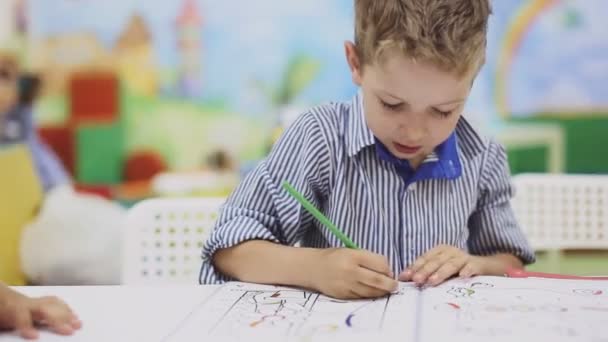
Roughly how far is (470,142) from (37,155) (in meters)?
1.89

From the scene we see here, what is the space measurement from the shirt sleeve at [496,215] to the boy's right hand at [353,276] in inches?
12.3

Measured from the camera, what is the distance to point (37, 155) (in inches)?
102

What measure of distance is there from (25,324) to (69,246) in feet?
5.40

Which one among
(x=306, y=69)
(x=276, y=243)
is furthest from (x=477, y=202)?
(x=306, y=69)

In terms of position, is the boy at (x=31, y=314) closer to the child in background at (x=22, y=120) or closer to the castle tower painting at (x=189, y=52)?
the child in background at (x=22, y=120)

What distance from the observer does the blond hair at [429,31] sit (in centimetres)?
84

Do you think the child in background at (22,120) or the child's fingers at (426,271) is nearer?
the child's fingers at (426,271)

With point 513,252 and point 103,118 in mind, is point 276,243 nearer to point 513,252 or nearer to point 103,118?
point 513,252

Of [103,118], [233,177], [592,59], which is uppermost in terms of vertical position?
[592,59]

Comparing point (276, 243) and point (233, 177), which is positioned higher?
point (276, 243)

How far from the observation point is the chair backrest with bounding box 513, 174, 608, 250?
133 centimetres

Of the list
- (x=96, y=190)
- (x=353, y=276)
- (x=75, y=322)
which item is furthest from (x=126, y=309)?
(x=96, y=190)

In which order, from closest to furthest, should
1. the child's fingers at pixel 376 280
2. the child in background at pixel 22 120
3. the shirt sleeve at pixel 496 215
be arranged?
the child's fingers at pixel 376 280
the shirt sleeve at pixel 496 215
the child in background at pixel 22 120

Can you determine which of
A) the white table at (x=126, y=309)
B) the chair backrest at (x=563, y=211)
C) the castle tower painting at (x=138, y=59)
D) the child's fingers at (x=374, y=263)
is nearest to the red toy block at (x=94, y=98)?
the castle tower painting at (x=138, y=59)
